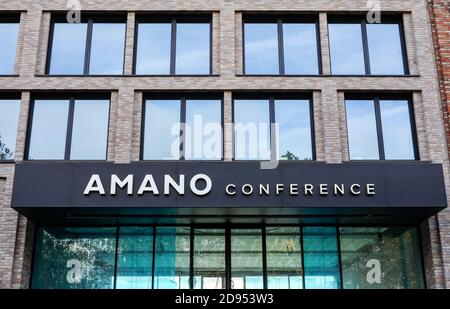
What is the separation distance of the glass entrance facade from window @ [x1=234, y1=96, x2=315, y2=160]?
6.74 feet

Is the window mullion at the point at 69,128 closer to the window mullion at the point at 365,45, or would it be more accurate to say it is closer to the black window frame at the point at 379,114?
the black window frame at the point at 379,114

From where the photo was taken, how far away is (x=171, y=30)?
17438mm

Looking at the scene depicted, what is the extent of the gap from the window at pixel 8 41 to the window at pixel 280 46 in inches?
265

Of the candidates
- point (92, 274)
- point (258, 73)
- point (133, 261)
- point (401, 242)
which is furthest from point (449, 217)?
point (92, 274)

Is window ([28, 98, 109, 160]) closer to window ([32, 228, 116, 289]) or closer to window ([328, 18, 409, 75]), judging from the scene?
window ([32, 228, 116, 289])

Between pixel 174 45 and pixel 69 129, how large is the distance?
3919 millimetres

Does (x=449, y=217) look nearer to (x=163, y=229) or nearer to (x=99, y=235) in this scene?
(x=163, y=229)

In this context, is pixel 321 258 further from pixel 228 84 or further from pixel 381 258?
pixel 228 84

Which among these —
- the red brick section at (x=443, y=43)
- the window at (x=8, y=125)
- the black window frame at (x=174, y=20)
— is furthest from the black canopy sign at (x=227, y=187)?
the black window frame at (x=174, y=20)

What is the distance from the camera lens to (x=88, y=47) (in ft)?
56.2

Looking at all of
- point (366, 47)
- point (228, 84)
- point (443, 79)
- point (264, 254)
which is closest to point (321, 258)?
point (264, 254)

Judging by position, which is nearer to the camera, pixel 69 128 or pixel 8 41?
pixel 69 128

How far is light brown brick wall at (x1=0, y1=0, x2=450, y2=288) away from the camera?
14969 mm

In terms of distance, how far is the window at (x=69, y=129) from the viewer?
15953 mm
